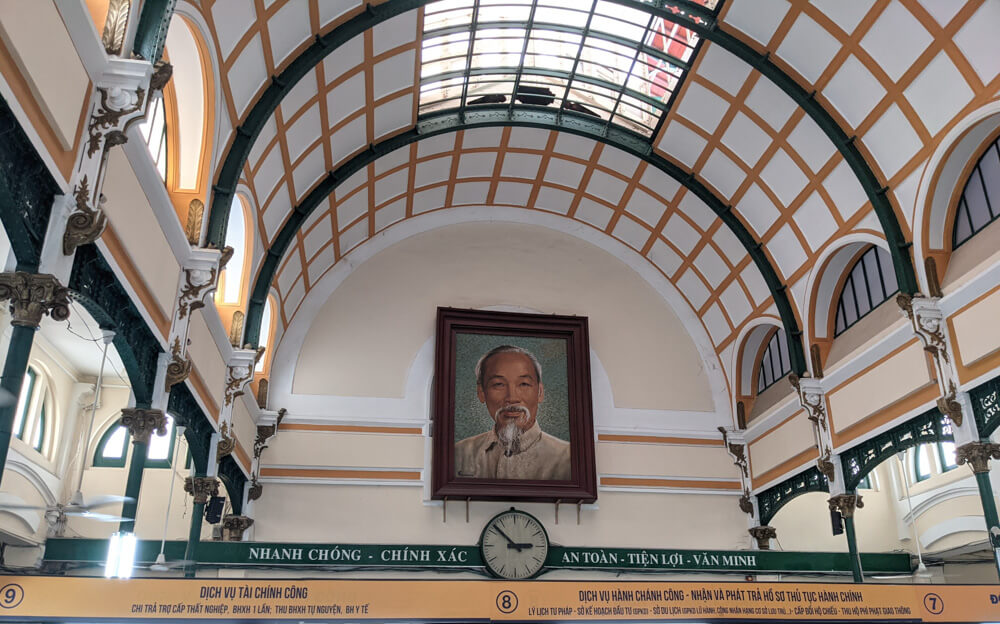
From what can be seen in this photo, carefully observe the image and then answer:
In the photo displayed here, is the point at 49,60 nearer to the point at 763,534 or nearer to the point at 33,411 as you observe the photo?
the point at 33,411

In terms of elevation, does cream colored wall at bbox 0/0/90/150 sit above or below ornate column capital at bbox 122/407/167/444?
above

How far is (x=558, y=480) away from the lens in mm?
21328

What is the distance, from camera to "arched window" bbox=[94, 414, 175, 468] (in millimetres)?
22562

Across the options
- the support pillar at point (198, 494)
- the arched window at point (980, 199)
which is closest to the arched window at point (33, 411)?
the support pillar at point (198, 494)

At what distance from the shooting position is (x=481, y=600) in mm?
11188

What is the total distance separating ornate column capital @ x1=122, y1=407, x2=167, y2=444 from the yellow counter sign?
2626 millimetres

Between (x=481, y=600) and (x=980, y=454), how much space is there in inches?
376

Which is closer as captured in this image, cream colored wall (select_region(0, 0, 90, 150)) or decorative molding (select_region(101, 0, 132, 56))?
cream colored wall (select_region(0, 0, 90, 150))

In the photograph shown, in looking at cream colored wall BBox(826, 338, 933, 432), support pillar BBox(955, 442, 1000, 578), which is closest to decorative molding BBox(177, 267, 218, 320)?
cream colored wall BBox(826, 338, 933, 432)

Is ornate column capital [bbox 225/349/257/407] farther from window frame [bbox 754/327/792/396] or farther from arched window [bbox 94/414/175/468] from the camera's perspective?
window frame [bbox 754/327/792/396]

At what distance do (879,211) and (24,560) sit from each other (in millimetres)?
21953

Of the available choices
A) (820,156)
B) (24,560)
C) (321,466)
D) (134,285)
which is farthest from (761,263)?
(24,560)

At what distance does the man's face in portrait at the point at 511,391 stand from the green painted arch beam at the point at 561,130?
627 centimetres

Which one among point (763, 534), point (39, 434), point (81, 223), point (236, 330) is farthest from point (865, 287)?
point (39, 434)
